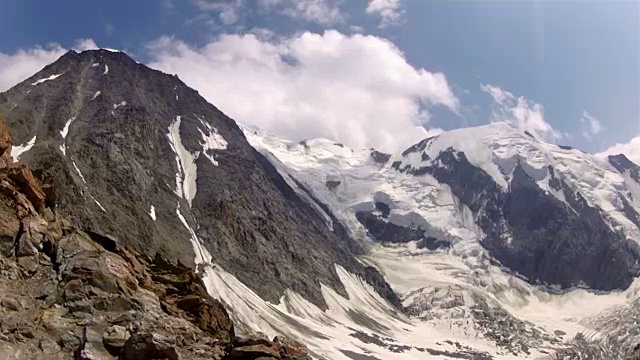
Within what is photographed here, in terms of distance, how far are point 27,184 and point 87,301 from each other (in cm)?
923

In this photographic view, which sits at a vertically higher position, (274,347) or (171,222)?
(171,222)

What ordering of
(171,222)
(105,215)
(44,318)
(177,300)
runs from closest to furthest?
1. (44,318)
2. (177,300)
3. (105,215)
4. (171,222)

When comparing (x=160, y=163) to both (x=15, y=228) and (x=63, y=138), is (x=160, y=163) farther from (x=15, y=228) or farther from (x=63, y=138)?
(x=15, y=228)

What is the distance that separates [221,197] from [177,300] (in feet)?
564

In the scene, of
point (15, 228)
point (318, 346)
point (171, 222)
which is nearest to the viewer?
point (15, 228)

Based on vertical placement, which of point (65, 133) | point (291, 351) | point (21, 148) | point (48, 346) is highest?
point (65, 133)

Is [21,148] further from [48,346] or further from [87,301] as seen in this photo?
[48,346]

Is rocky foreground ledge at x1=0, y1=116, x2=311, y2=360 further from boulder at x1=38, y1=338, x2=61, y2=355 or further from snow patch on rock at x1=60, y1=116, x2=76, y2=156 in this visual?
snow patch on rock at x1=60, y1=116, x2=76, y2=156

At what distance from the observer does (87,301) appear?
24.0 m

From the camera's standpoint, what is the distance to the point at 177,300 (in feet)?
94.6

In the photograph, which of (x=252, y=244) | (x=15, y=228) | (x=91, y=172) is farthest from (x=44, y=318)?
(x=252, y=244)

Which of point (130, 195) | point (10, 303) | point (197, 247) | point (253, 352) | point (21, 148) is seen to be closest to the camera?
point (253, 352)

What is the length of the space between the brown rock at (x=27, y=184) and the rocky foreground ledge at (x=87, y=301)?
0.04 m

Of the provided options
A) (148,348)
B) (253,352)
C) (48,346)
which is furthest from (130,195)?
(148,348)
